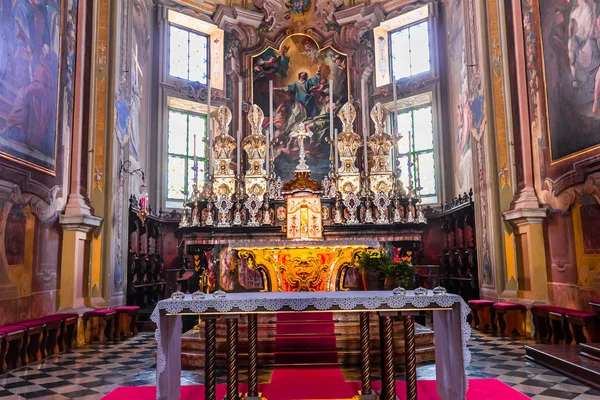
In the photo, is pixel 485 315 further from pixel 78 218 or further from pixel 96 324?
pixel 78 218

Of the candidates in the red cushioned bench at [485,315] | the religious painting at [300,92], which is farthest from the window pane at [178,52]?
the red cushioned bench at [485,315]

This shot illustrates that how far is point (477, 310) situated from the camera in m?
8.60

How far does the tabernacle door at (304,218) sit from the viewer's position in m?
7.98

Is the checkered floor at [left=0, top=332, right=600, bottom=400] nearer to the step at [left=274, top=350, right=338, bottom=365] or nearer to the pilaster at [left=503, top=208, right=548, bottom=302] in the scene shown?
the step at [left=274, top=350, right=338, bottom=365]

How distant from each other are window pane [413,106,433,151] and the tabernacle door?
7274 mm

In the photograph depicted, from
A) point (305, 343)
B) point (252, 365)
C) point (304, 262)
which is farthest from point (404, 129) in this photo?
point (252, 365)

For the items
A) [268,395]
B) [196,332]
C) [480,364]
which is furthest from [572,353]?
[196,332]

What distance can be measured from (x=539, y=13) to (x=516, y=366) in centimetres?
583

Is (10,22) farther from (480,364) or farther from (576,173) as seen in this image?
(576,173)

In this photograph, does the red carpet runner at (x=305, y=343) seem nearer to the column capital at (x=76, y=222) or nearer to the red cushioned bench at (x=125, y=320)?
the red cushioned bench at (x=125, y=320)

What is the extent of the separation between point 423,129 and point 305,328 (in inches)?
377

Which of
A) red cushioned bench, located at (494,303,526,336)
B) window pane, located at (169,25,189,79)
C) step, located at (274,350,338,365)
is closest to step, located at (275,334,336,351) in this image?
step, located at (274,350,338,365)

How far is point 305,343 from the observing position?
19.8 ft

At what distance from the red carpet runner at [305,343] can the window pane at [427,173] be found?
27.1 feet
